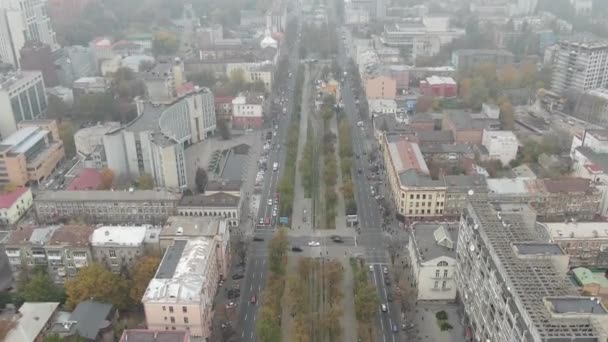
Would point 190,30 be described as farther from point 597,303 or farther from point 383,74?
point 597,303

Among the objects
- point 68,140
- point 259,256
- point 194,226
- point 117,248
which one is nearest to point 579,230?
point 259,256

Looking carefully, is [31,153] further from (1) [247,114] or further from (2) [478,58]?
(2) [478,58]

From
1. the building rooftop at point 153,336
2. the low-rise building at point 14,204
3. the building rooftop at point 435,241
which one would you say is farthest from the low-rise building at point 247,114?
the building rooftop at point 153,336

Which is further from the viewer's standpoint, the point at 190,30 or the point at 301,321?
the point at 190,30

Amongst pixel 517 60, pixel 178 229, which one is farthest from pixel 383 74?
pixel 178 229

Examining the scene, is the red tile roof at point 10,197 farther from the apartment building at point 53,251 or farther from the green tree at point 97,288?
the green tree at point 97,288
